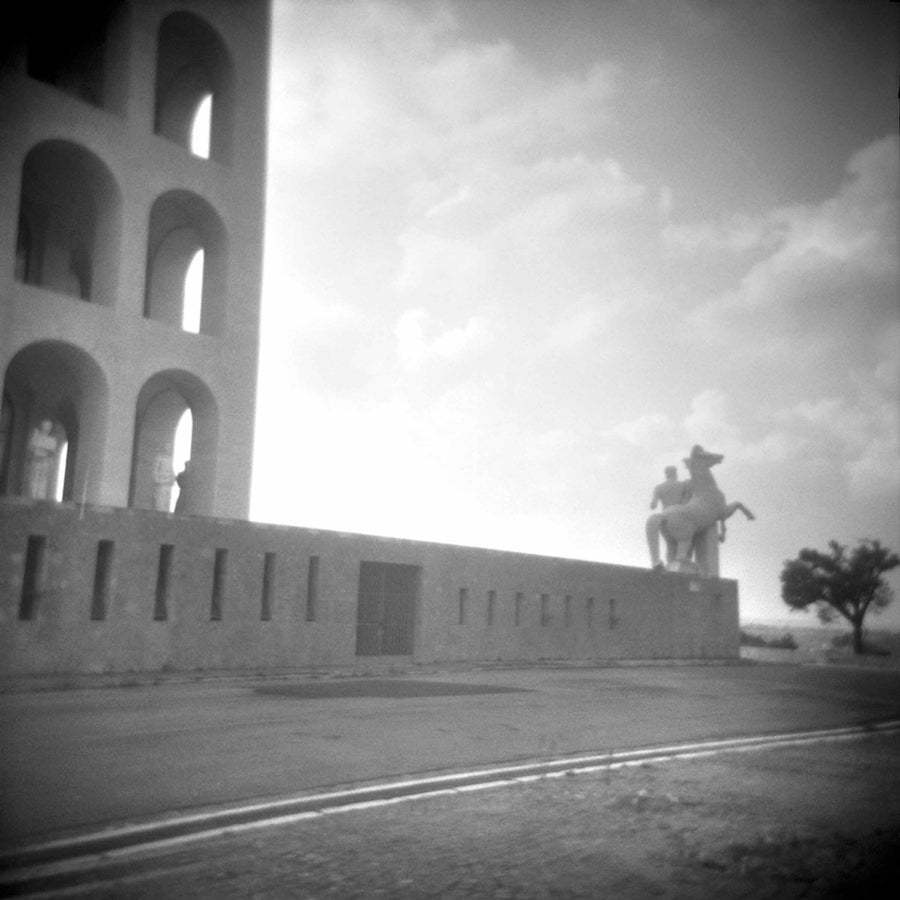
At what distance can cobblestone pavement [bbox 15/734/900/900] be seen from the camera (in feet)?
13.9

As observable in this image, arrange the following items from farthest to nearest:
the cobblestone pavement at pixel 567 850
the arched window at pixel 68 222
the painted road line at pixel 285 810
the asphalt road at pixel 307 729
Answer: the arched window at pixel 68 222
the asphalt road at pixel 307 729
the painted road line at pixel 285 810
the cobblestone pavement at pixel 567 850

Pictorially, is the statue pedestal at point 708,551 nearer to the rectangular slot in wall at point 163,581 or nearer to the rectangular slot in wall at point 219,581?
the rectangular slot in wall at point 219,581

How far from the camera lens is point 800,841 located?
5.20m

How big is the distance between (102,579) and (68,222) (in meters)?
14.2

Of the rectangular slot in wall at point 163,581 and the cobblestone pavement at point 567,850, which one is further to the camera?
the rectangular slot in wall at point 163,581

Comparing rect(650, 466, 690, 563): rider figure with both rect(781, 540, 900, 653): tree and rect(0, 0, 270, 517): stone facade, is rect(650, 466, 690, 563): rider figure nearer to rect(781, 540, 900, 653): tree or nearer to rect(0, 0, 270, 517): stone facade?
rect(781, 540, 900, 653): tree

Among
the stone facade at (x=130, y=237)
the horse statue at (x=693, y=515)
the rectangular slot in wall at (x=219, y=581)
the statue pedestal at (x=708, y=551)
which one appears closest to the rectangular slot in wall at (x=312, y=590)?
the rectangular slot in wall at (x=219, y=581)

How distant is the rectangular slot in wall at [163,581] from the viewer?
17688 millimetres

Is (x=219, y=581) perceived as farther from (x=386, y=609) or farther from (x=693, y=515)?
(x=693, y=515)

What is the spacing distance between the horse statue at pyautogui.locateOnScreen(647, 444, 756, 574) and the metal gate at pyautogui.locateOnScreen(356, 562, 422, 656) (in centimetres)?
1513

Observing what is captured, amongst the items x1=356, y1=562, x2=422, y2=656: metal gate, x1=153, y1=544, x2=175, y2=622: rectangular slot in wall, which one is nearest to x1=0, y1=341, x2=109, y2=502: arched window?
x1=153, y1=544, x2=175, y2=622: rectangular slot in wall

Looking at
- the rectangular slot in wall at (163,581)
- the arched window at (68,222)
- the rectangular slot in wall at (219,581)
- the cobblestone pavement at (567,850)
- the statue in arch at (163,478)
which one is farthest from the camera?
the statue in arch at (163,478)

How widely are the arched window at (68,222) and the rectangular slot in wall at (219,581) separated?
822 centimetres

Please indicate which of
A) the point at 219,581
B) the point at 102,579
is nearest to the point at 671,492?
the point at 219,581
